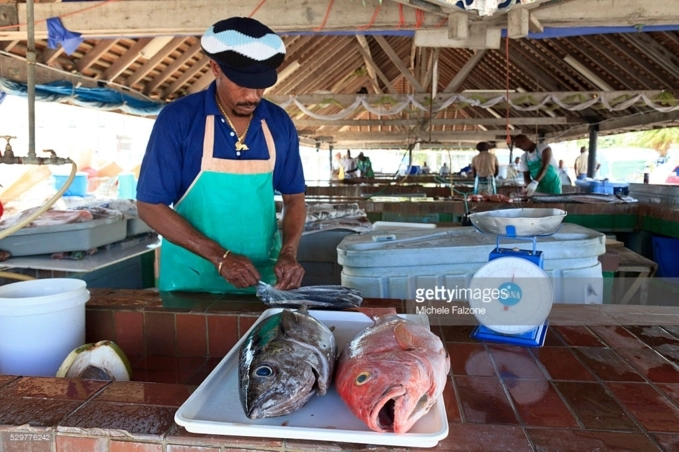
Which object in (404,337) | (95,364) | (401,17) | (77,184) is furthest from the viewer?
(77,184)

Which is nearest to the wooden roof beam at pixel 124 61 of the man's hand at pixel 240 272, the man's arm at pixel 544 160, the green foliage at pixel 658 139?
the man's arm at pixel 544 160

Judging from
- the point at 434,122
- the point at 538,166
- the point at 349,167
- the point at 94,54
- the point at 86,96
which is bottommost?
the point at 538,166

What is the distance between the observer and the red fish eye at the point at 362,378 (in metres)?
0.94

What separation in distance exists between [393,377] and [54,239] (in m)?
3.40

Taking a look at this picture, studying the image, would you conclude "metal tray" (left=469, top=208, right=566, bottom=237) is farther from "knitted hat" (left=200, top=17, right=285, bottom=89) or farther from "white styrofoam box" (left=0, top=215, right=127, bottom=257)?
"white styrofoam box" (left=0, top=215, right=127, bottom=257)

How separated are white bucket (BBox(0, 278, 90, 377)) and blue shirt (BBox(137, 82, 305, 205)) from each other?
1.77 feet

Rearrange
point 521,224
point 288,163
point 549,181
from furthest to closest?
point 549,181
point 288,163
point 521,224

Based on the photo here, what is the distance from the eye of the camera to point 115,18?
4574 millimetres

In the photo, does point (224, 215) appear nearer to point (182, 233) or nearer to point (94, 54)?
point (182, 233)

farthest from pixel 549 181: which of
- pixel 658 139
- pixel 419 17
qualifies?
pixel 658 139

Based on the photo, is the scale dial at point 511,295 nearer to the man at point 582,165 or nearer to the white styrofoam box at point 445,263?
the white styrofoam box at point 445,263

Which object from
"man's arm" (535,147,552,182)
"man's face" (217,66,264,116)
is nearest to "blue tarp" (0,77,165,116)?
"man's face" (217,66,264,116)

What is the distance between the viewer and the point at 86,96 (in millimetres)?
7402

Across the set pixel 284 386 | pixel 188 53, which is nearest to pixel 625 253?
pixel 284 386
